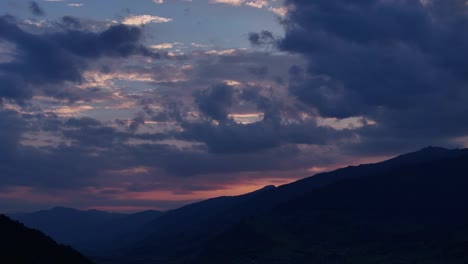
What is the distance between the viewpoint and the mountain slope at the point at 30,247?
441 ft

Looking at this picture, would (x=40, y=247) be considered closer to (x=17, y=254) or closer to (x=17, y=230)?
(x=17, y=230)

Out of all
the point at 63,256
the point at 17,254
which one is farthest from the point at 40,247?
the point at 17,254

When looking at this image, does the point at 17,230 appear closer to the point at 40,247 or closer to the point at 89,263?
the point at 40,247

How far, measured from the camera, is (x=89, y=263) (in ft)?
500

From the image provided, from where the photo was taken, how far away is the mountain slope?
134500 mm

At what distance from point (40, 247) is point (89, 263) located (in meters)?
12.9

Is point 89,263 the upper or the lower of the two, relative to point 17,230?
→ lower

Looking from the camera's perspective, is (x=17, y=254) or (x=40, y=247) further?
(x=40, y=247)

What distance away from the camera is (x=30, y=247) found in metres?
148

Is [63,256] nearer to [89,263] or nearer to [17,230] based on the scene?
[89,263]

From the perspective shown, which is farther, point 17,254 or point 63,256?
point 63,256

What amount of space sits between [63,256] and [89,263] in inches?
271

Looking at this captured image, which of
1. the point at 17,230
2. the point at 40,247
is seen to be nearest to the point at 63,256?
the point at 40,247

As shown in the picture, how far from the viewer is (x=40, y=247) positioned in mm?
151125
